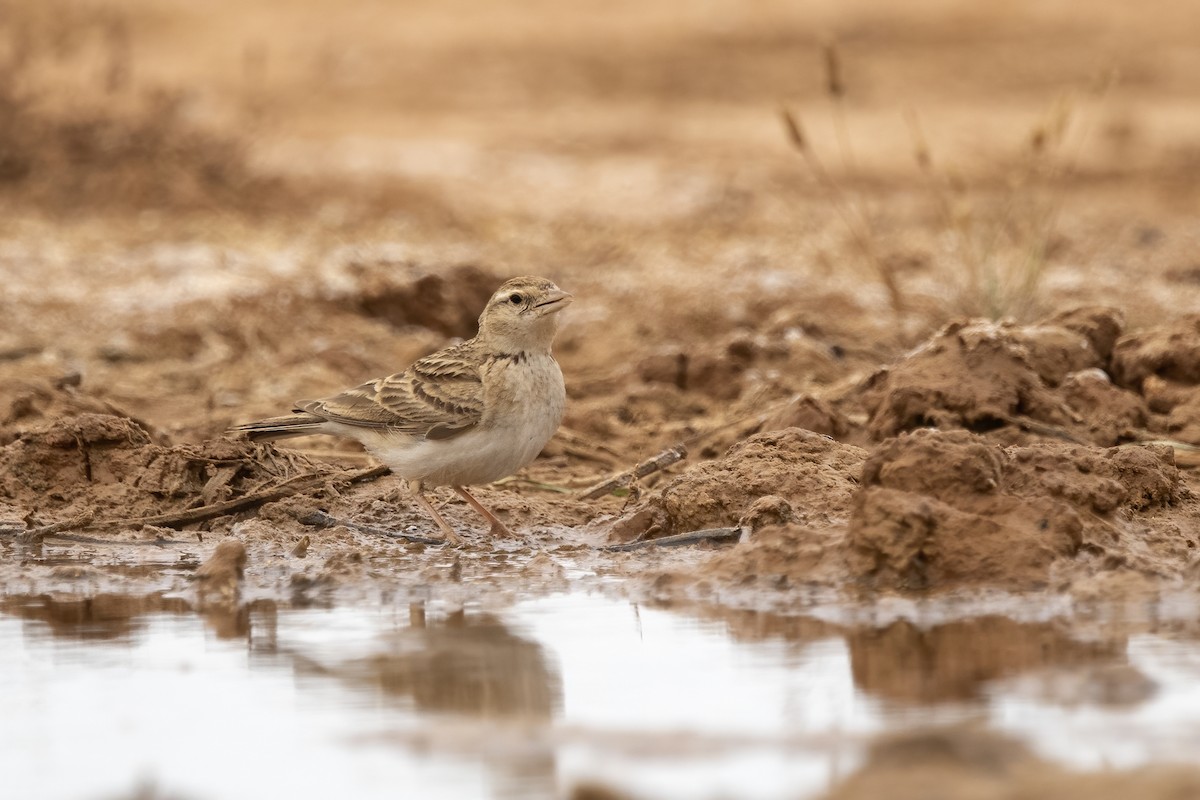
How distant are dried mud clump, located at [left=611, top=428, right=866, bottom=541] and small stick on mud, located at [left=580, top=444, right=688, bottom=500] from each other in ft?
1.67

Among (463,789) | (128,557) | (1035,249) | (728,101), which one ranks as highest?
(728,101)

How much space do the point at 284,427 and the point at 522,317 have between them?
1.02m

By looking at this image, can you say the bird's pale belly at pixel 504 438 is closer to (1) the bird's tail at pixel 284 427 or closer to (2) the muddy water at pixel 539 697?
(1) the bird's tail at pixel 284 427

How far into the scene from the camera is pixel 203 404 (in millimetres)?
8609

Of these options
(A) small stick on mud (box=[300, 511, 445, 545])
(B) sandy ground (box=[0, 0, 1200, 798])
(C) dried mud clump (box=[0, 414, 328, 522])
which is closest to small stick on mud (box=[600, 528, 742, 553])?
(B) sandy ground (box=[0, 0, 1200, 798])

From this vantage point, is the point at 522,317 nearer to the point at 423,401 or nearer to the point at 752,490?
the point at 423,401

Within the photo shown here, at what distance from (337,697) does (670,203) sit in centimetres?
1004

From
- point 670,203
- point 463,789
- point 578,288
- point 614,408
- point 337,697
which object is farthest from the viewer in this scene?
point 670,203

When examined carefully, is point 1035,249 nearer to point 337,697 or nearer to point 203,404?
point 203,404

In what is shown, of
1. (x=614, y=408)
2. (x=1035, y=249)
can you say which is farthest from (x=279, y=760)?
(x=1035, y=249)

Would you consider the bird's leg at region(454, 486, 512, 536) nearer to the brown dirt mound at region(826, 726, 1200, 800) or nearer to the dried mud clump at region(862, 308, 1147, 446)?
the dried mud clump at region(862, 308, 1147, 446)

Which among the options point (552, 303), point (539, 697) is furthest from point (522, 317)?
point (539, 697)

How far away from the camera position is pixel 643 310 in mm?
10359

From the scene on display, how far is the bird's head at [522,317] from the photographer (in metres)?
6.29
